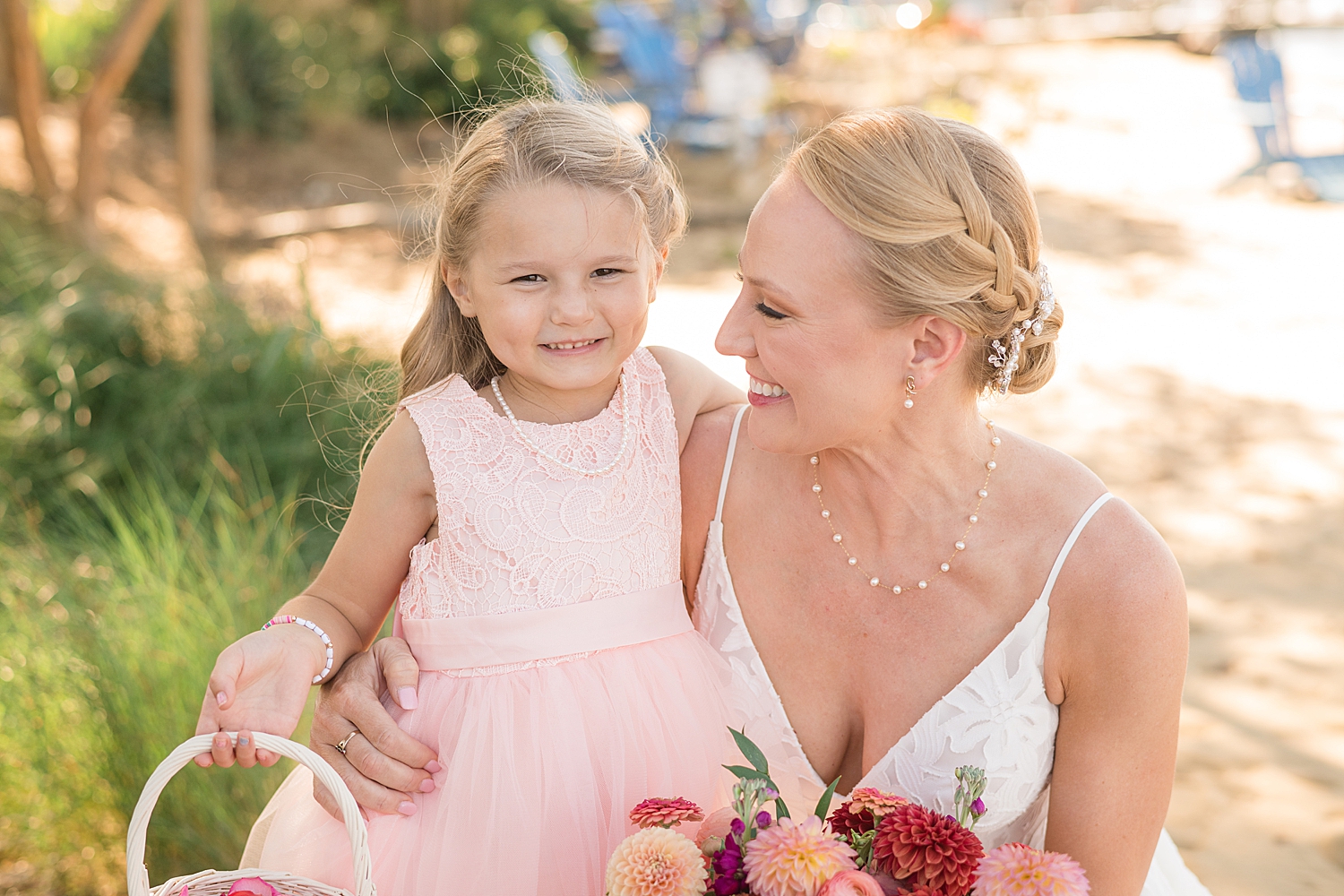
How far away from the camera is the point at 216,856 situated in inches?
116

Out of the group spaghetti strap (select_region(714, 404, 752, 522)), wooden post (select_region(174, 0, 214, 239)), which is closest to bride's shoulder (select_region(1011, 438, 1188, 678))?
spaghetti strap (select_region(714, 404, 752, 522))

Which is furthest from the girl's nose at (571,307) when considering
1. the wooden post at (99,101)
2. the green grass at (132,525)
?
the wooden post at (99,101)

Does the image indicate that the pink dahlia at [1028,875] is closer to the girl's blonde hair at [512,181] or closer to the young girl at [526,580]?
the young girl at [526,580]

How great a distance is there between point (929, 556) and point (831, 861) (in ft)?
2.81

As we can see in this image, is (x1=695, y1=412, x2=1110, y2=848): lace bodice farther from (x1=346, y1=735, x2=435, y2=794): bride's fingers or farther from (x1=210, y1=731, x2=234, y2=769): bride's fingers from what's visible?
(x1=210, y1=731, x2=234, y2=769): bride's fingers

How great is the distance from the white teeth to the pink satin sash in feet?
1.43

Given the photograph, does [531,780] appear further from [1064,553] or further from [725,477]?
[1064,553]

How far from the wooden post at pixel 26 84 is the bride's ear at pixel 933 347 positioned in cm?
687

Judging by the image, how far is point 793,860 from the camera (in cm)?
134

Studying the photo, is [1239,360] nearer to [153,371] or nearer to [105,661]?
[153,371]

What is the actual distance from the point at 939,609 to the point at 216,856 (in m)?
2.02

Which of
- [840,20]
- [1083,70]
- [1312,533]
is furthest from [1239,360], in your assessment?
[840,20]

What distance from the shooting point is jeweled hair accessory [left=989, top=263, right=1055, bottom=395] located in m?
2.00

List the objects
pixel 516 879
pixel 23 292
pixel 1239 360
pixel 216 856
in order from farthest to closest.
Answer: pixel 1239 360 → pixel 23 292 → pixel 216 856 → pixel 516 879
